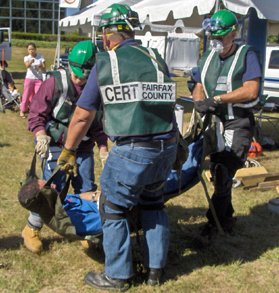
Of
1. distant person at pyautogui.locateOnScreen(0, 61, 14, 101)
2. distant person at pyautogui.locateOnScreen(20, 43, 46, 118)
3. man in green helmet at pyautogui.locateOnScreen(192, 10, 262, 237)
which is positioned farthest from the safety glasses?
distant person at pyautogui.locateOnScreen(0, 61, 14, 101)

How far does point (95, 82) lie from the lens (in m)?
3.02

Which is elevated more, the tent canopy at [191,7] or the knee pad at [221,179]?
the tent canopy at [191,7]

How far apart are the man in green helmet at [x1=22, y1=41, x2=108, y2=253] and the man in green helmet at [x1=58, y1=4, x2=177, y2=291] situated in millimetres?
409

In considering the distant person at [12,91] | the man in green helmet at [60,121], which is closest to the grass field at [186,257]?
the man in green helmet at [60,121]

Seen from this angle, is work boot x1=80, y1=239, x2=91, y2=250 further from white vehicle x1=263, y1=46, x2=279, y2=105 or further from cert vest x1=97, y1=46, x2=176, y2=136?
white vehicle x1=263, y1=46, x2=279, y2=105

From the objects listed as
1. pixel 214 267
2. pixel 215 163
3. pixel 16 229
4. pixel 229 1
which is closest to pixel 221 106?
pixel 215 163

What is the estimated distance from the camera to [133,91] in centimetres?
298

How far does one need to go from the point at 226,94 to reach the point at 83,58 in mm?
1228

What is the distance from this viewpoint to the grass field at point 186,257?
11.8ft

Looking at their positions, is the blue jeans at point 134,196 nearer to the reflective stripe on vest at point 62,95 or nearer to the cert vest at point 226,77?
the reflective stripe on vest at point 62,95

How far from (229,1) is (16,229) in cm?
526

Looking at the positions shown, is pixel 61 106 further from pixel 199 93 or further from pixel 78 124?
pixel 199 93

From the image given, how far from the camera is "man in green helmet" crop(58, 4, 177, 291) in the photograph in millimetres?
2990

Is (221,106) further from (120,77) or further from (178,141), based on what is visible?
(120,77)
